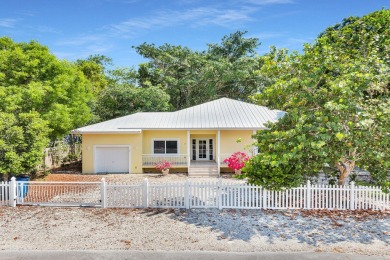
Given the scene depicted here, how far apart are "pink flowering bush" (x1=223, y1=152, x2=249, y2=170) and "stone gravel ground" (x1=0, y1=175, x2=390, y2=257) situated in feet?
24.6

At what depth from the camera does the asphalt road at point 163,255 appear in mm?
6559

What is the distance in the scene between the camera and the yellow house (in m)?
18.5

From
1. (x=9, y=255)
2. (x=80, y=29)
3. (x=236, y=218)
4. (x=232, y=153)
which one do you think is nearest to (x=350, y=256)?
(x=236, y=218)

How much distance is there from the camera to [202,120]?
64.4 ft

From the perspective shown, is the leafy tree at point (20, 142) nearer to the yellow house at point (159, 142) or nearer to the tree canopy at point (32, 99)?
the tree canopy at point (32, 99)

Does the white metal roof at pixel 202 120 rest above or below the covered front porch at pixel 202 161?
above

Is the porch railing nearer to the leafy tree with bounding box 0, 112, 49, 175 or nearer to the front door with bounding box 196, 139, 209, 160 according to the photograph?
the front door with bounding box 196, 139, 209, 160

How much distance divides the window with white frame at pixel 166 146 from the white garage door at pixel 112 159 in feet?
6.58

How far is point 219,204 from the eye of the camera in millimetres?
10219

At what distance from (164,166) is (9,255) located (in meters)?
12.0

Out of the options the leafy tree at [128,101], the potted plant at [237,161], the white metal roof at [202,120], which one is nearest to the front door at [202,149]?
the white metal roof at [202,120]

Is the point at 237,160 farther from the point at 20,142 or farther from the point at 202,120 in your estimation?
the point at 20,142

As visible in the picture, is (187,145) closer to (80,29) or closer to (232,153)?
(232,153)

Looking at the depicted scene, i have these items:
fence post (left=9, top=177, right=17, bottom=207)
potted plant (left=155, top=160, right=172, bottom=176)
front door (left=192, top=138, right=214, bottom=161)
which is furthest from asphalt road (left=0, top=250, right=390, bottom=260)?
front door (left=192, top=138, right=214, bottom=161)
